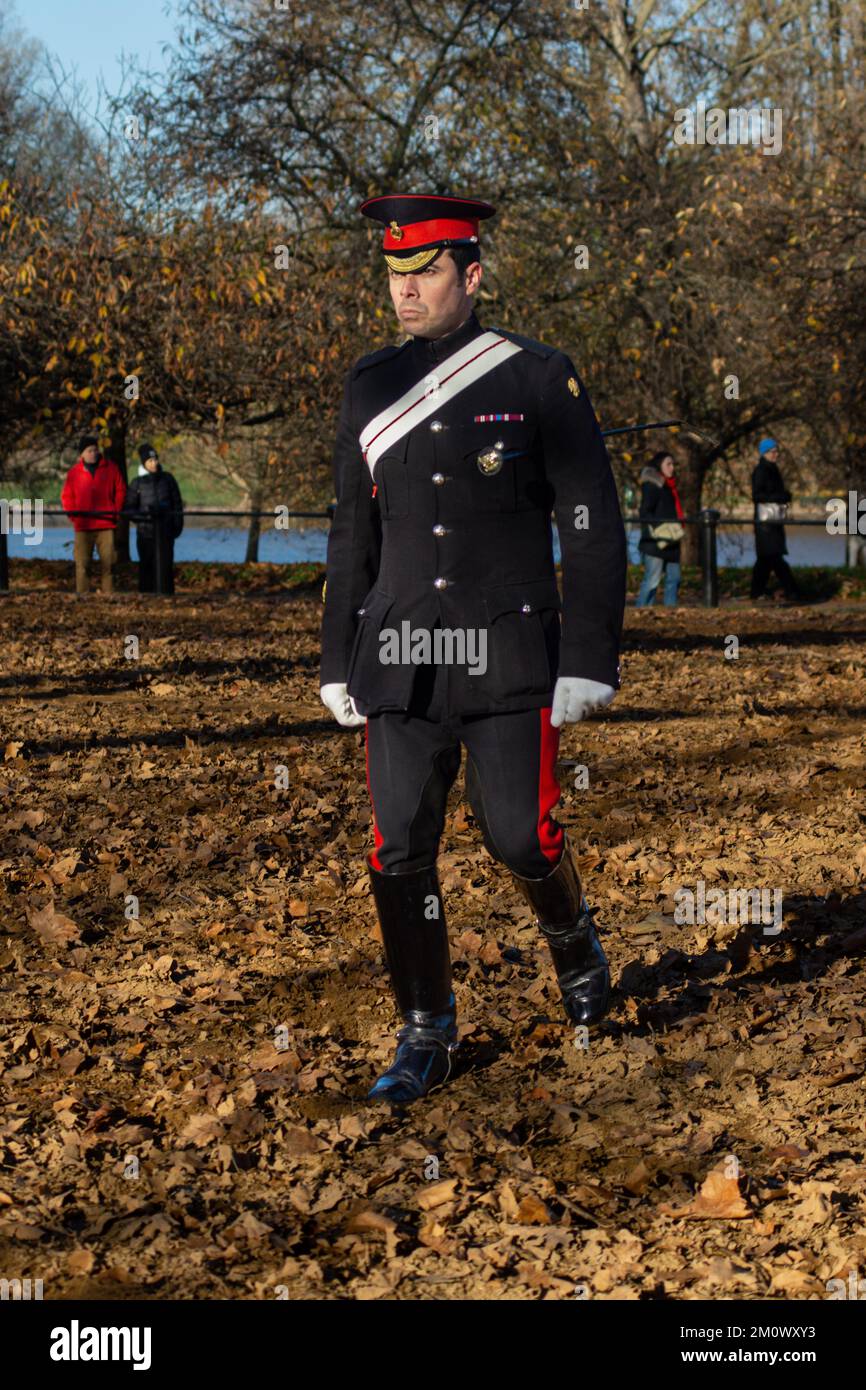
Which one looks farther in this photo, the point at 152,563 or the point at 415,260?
the point at 152,563

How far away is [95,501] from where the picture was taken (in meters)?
19.3

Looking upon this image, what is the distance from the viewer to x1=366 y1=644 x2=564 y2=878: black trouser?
4.13m

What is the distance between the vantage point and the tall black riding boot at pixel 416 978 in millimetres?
4277

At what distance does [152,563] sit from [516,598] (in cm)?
1629

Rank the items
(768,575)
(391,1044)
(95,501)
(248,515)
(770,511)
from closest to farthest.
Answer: (391,1044), (248,515), (95,501), (770,511), (768,575)

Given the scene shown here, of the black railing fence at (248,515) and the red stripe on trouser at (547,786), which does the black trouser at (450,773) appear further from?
the black railing fence at (248,515)

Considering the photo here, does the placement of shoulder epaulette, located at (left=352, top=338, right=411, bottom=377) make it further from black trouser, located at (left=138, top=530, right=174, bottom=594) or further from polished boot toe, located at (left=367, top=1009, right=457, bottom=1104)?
black trouser, located at (left=138, top=530, right=174, bottom=594)

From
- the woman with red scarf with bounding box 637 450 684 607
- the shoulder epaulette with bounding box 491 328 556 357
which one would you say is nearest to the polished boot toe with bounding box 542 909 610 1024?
the shoulder epaulette with bounding box 491 328 556 357

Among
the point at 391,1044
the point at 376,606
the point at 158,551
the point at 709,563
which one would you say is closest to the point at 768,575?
the point at 709,563

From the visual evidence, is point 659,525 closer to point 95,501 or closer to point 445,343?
point 95,501

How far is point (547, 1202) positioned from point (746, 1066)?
3.44ft

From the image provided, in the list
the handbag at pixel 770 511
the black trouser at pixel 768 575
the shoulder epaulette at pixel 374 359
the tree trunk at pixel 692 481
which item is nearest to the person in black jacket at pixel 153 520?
the handbag at pixel 770 511
